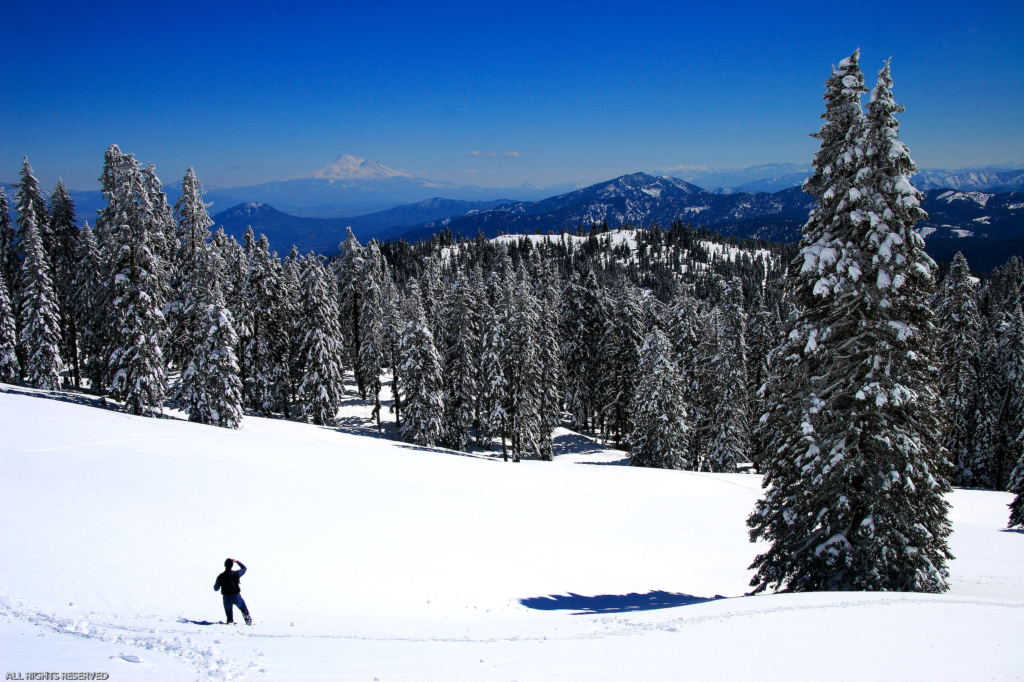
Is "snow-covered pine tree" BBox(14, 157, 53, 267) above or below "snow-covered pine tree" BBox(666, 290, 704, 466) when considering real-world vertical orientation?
above

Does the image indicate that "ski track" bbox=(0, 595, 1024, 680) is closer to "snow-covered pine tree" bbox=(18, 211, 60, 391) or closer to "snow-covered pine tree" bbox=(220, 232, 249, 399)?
"snow-covered pine tree" bbox=(220, 232, 249, 399)

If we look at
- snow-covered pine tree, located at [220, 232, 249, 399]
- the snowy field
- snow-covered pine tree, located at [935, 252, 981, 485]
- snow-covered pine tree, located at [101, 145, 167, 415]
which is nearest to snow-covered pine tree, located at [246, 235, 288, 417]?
snow-covered pine tree, located at [220, 232, 249, 399]

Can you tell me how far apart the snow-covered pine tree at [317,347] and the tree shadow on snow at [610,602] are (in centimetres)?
3358

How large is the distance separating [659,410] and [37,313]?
46.3 meters

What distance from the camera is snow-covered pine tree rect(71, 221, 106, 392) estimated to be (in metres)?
37.9

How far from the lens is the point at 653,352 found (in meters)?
39.3

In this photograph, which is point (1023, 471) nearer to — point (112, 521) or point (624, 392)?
point (624, 392)

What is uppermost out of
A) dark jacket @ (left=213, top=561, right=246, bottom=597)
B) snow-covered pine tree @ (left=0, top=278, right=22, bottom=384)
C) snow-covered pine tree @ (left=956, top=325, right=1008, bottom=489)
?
snow-covered pine tree @ (left=0, top=278, right=22, bottom=384)

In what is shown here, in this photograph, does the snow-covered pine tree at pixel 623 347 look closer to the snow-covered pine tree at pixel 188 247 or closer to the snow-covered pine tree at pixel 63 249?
the snow-covered pine tree at pixel 188 247

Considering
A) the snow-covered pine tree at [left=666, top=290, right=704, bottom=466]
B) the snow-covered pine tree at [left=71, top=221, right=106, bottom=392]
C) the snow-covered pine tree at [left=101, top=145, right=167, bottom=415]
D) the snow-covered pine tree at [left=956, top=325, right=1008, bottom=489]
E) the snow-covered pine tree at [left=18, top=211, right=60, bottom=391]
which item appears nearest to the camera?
the snow-covered pine tree at [left=101, top=145, right=167, bottom=415]

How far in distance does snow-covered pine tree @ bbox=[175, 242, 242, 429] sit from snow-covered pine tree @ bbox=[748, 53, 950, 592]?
3163 centimetres

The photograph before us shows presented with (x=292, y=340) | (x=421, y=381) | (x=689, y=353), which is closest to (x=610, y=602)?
(x=421, y=381)

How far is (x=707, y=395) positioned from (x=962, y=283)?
2401 cm

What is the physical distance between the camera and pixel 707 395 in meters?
42.2
